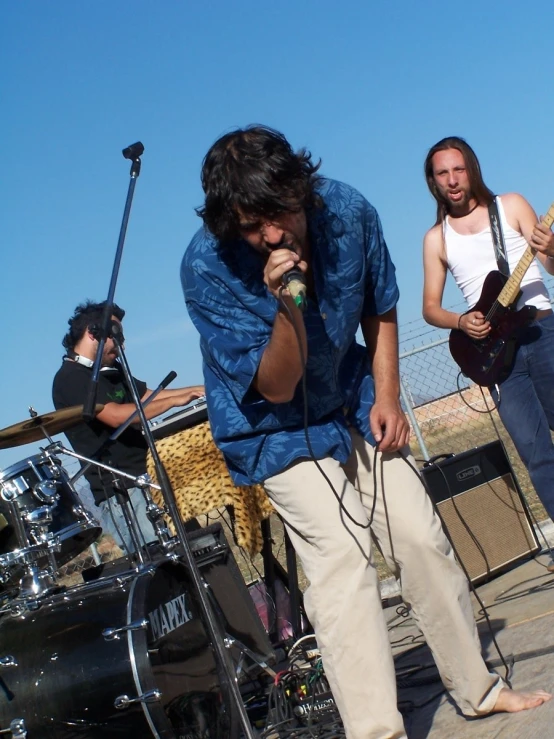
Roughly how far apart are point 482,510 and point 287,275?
335 centimetres

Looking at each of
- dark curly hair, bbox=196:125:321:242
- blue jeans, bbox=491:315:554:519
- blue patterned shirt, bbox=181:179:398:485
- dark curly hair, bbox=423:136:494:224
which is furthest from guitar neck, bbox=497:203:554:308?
dark curly hair, bbox=196:125:321:242

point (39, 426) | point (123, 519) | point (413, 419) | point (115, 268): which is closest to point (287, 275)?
point (115, 268)

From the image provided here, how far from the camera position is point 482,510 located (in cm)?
542

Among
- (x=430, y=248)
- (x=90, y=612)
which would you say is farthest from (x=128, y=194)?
(x=430, y=248)

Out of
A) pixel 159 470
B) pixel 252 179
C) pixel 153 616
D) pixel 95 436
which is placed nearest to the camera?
pixel 252 179

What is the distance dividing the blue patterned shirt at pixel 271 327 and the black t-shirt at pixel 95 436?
2.43 meters

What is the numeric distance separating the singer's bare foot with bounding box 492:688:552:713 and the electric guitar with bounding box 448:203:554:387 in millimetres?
1834

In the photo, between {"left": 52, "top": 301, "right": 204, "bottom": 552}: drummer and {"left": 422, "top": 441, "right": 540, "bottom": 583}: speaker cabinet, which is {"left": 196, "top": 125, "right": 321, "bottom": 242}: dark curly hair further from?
{"left": 422, "top": 441, "right": 540, "bottom": 583}: speaker cabinet

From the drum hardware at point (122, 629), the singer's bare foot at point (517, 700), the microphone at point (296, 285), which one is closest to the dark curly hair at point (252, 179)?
the microphone at point (296, 285)

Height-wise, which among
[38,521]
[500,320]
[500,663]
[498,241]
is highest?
[498,241]

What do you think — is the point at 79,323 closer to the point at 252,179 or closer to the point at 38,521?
the point at 38,521

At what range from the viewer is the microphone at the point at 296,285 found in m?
2.44

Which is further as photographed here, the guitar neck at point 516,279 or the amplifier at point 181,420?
the amplifier at point 181,420

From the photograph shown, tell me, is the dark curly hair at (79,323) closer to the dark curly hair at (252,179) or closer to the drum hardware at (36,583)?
the drum hardware at (36,583)
